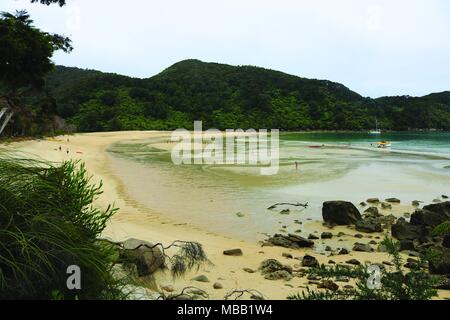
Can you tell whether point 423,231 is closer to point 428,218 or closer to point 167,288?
point 428,218

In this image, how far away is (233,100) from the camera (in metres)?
113

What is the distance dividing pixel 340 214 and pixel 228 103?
100224mm

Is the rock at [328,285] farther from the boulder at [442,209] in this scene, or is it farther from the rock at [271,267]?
the boulder at [442,209]

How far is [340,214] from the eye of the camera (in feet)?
35.5

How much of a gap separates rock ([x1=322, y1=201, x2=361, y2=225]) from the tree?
22.8m

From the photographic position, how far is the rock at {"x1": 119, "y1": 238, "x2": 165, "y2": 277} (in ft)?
17.4

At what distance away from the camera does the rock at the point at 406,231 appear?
30.0 feet

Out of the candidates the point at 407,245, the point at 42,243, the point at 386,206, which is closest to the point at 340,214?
the point at 407,245

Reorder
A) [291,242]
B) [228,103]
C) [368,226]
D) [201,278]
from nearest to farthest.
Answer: [201,278], [291,242], [368,226], [228,103]

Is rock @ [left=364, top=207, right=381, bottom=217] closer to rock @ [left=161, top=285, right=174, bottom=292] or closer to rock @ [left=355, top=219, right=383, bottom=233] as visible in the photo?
rock @ [left=355, top=219, right=383, bottom=233]

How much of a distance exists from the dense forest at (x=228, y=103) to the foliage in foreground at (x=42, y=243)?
76543 mm

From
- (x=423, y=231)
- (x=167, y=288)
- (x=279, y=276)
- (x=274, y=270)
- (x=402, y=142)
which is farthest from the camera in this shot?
(x=402, y=142)

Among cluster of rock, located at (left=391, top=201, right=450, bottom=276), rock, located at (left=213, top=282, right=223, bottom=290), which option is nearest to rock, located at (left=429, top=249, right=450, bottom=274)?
cluster of rock, located at (left=391, top=201, right=450, bottom=276)

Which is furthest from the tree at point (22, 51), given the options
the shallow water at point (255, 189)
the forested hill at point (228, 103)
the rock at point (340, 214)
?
the forested hill at point (228, 103)
